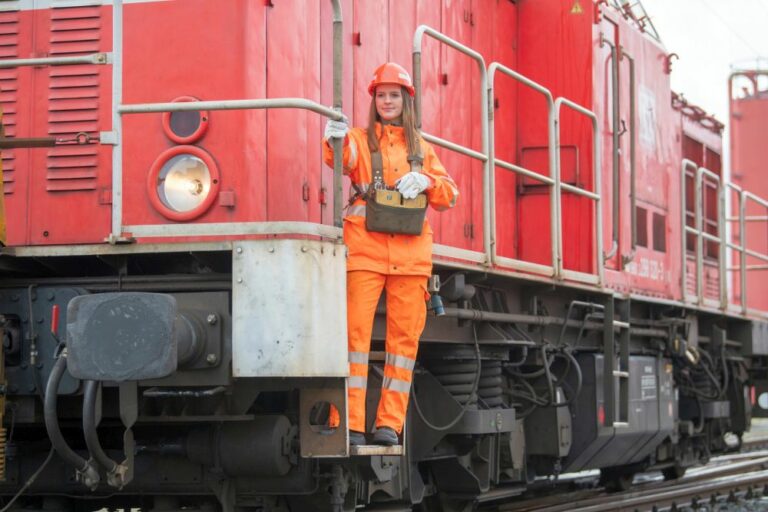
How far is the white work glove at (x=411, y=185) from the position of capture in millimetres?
5883

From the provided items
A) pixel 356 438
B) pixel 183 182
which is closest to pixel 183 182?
pixel 183 182

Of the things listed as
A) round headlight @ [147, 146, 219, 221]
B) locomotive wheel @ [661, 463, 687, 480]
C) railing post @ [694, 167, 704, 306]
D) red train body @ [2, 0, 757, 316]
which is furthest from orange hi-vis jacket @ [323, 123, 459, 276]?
locomotive wheel @ [661, 463, 687, 480]

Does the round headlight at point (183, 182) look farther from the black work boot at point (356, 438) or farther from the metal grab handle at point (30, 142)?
the black work boot at point (356, 438)

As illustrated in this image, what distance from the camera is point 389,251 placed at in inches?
233

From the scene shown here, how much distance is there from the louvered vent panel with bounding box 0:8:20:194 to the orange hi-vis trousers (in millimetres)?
1774

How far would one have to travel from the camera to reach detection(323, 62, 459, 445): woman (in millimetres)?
5848

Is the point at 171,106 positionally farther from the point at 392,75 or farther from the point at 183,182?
the point at 392,75

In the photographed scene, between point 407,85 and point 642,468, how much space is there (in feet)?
20.4

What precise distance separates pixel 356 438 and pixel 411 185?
1.18m

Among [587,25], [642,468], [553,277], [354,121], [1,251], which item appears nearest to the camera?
[1,251]

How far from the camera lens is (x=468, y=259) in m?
6.95

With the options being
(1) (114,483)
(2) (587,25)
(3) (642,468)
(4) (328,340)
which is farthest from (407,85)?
(3) (642,468)

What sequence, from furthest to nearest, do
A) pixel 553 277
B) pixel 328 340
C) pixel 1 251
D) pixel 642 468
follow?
pixel 642 468
pixel 553 277
pixel 1 251
pixel 328 340

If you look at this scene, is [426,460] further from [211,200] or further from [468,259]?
[211,200]
